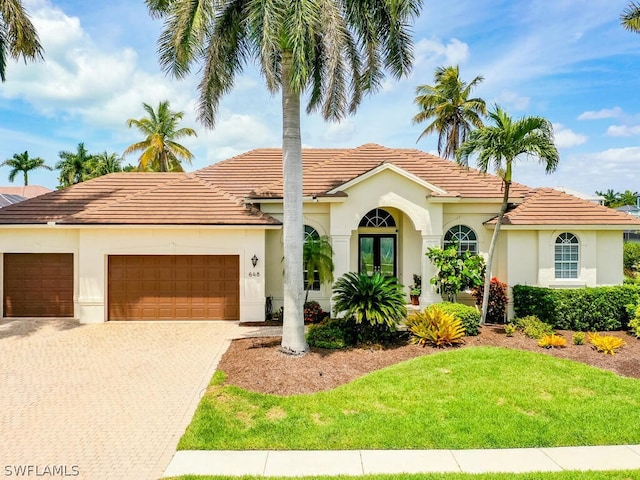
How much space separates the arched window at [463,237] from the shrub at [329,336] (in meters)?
6.44

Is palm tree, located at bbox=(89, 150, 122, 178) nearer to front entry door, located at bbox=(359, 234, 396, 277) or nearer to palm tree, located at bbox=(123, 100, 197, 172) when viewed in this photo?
palm tree, located at bbox=(123, 100, 197, 172)

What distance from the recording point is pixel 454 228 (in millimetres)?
15641

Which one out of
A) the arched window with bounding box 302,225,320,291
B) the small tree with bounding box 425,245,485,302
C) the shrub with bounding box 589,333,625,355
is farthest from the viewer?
the arched window with bounding box 302,225,320,291

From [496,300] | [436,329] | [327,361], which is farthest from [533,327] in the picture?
[327,361]

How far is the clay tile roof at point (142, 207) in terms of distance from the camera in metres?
14.2

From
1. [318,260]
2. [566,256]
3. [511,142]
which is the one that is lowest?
[318,260]

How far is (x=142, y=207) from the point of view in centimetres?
1475

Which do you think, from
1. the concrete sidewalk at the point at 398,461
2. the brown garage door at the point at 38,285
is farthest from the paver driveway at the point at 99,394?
the brown garage door at the point at 38,285

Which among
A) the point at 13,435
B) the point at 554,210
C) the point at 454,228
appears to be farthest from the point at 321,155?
the point at 13,435

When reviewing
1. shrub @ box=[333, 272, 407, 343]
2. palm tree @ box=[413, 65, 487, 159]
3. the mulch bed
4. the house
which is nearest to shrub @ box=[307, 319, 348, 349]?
the mulch bed

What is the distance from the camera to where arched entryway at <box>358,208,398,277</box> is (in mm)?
16328

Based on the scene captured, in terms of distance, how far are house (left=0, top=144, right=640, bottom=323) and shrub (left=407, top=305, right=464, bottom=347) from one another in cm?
275

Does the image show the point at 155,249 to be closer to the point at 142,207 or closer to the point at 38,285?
the point at 142,207

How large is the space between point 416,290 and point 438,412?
8.37 metres
